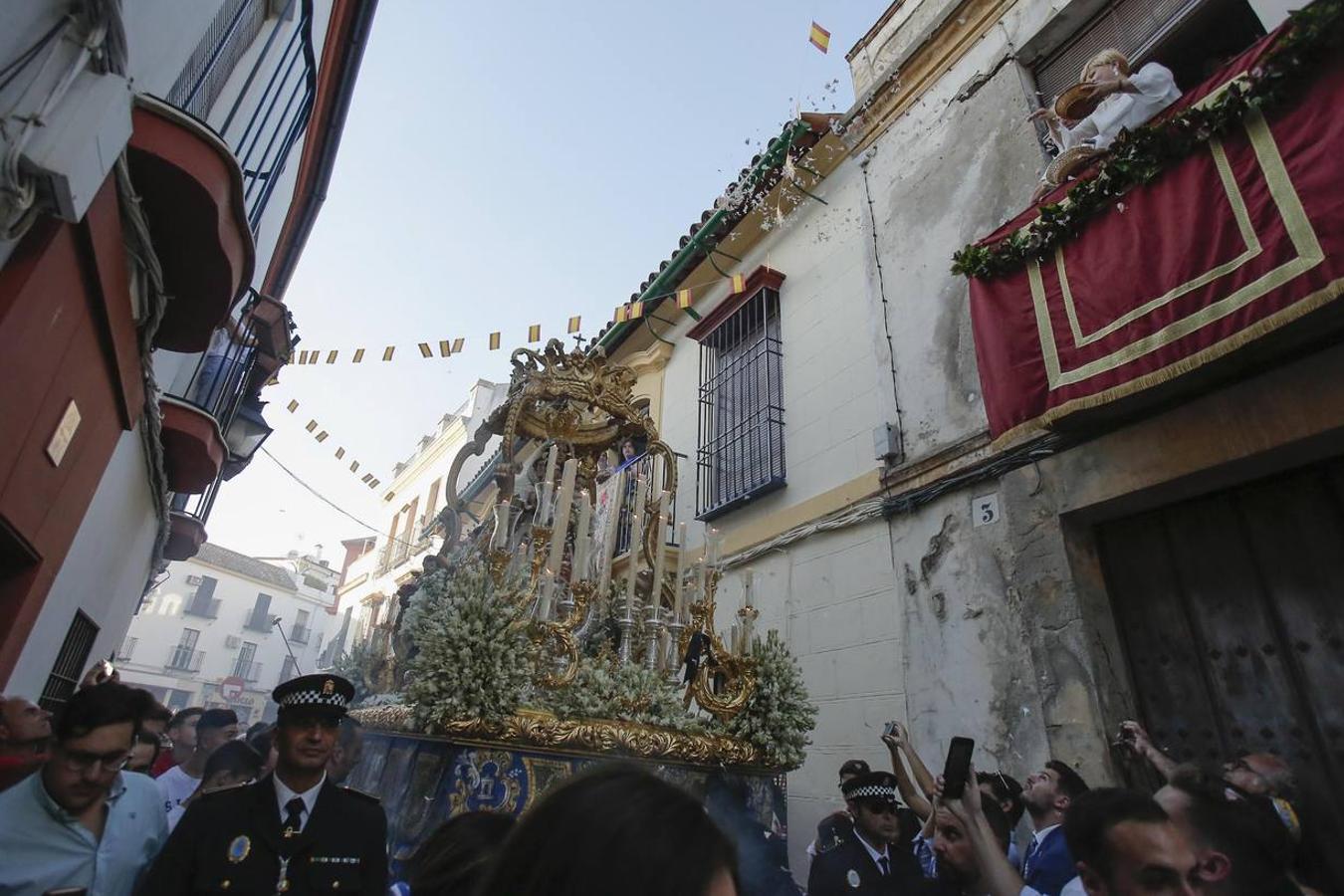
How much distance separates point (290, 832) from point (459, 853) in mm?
721

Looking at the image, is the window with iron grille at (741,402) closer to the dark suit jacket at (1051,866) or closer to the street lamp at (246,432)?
the dark suit jacket at (1051,866)

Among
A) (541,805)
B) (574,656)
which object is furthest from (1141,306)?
(541,805)

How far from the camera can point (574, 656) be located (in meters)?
3.02

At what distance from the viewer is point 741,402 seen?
23.7 feet

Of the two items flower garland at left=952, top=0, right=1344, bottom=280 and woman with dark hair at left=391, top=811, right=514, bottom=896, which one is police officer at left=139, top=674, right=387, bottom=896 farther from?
flower garland at left=952, top=0, right=1344, bottom=280

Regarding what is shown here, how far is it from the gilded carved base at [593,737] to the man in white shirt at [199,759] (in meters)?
1.33

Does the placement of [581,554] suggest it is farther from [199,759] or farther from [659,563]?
[199,759]

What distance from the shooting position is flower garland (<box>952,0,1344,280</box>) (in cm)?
285

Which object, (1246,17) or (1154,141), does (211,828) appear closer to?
(1154,141)

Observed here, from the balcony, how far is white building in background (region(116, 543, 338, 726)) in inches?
1.7

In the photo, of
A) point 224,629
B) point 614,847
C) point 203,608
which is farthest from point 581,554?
point 224,629

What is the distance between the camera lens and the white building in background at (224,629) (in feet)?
95.9

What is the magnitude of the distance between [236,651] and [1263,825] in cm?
3806

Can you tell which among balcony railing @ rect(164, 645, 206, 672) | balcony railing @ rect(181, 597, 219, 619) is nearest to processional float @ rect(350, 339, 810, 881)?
balcony railing @ rect(164, 645, 206, 672)
